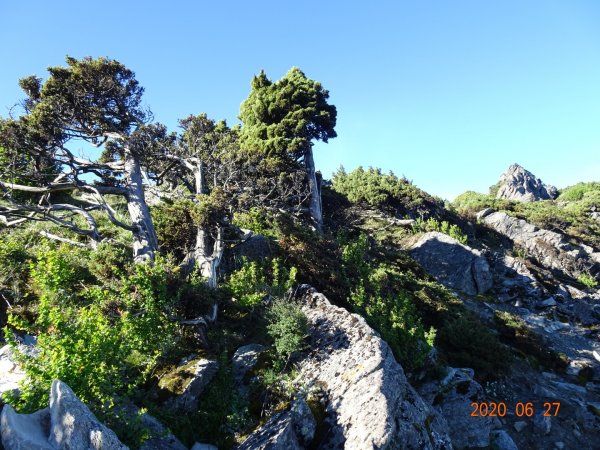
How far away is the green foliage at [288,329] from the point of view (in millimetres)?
8633

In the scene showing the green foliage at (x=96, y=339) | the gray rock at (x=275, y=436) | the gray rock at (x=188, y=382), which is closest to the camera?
the green foliage at (x=96, y=339)

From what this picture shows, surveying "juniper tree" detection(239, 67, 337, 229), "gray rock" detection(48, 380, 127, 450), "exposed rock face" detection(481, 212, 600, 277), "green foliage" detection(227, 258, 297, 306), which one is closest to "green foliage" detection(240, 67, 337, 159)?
"juniper tree" detection(239, 67, 337, 229)

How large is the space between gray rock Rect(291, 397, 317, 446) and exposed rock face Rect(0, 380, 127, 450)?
3.38 meters

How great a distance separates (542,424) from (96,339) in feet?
41.3

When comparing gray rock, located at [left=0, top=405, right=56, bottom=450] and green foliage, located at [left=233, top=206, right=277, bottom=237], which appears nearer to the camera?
gray rock, located at [left=0, top=405, right=56, bottom=450]

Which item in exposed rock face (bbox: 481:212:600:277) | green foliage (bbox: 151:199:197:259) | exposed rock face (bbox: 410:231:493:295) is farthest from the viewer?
exposed rock face (bbox: 481:212:600:277)

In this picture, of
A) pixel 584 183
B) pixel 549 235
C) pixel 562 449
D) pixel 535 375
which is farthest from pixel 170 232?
pixel 584 183

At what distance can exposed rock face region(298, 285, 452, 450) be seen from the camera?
258 inches

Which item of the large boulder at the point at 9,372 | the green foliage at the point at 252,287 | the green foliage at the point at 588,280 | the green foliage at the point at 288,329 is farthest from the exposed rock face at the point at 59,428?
the green foliage at the point at 588,280

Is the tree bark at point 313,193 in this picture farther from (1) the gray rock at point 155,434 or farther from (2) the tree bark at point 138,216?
(1) the gray rock at point 155,434

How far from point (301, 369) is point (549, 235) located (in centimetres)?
3483

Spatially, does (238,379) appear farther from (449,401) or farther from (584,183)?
(584,183)

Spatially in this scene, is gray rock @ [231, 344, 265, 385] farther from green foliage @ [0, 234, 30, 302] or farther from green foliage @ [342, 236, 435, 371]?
green foliage @ [0, 234, 30, 302]

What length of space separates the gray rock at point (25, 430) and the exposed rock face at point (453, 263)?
2219 cm
